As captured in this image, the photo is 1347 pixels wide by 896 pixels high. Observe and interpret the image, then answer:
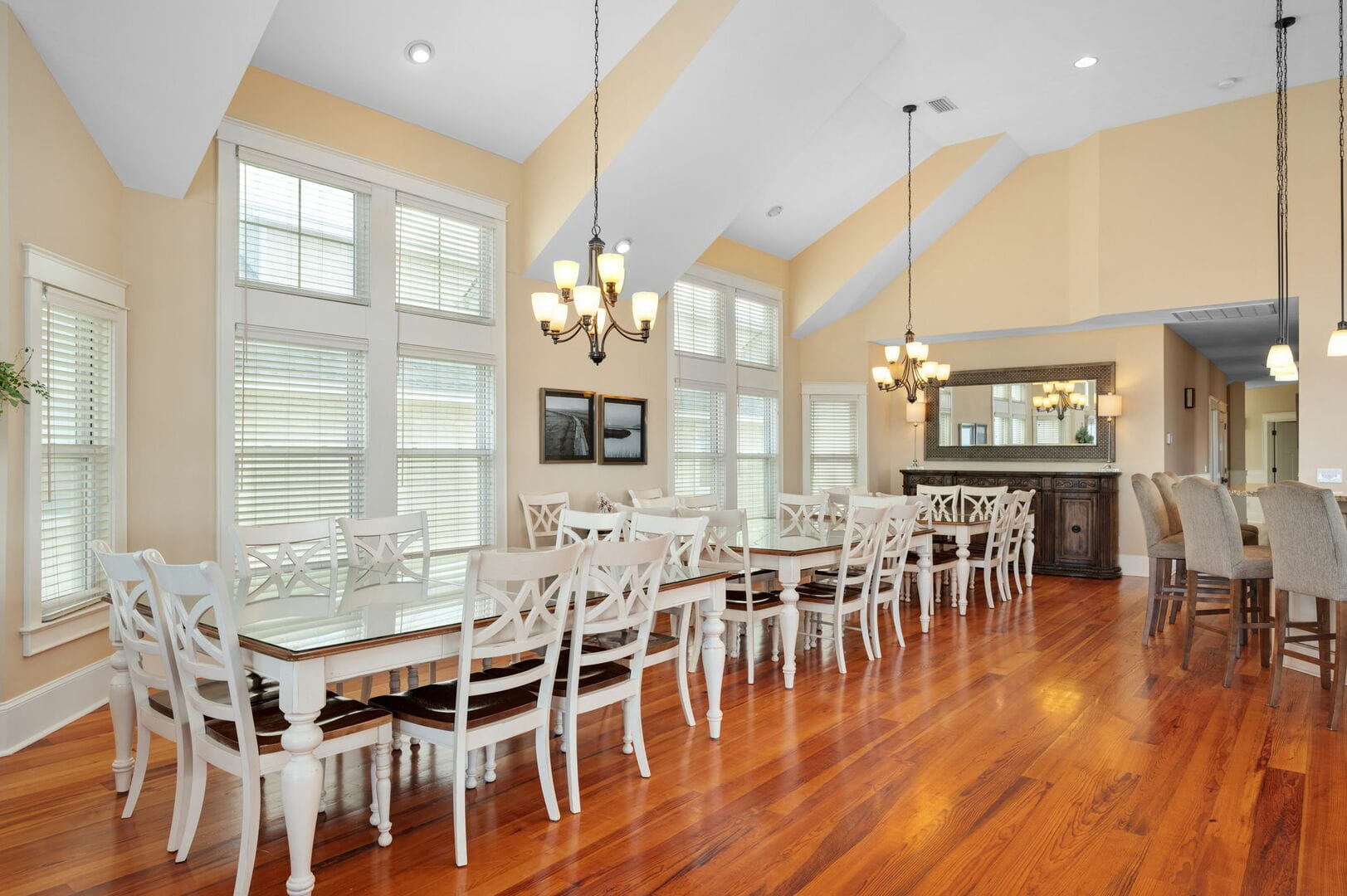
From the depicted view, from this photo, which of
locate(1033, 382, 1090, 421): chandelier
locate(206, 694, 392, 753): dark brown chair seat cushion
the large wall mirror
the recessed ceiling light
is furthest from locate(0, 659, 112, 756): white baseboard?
locate(1033, 382, 1090, 421): chandelier

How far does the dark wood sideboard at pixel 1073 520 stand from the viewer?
26.7 ft

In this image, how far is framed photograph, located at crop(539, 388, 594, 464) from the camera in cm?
659

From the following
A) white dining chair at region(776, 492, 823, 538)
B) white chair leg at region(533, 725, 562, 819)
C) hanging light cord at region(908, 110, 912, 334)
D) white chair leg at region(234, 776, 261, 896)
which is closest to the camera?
white chair leg at region(234, 776, 261, 896)

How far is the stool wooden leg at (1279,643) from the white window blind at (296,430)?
527cm

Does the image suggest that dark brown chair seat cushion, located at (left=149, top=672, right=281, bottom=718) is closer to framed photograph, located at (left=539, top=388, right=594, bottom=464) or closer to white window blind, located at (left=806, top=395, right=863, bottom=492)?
framed photograph, located at (left=539, top=388, right=594, bottom=464)

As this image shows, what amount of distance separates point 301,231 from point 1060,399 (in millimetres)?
7462

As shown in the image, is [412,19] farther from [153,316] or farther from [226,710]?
[226,710]

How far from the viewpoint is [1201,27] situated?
5.81 meters

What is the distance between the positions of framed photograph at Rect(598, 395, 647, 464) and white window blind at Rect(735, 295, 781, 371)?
170 cm

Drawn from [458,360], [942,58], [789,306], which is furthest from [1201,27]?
[458,360]

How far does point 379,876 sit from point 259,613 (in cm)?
94

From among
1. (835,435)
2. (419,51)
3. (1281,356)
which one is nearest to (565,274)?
(419,51)

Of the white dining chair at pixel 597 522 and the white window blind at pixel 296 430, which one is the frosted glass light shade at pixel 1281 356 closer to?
the white dining chair at pixel 597 522

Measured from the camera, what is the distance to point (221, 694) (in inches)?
104
